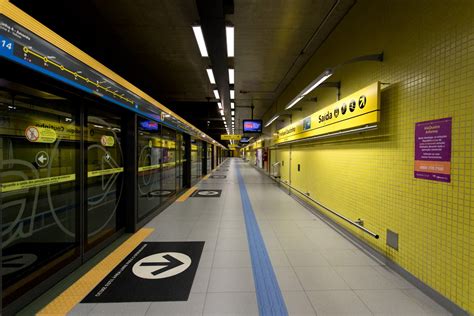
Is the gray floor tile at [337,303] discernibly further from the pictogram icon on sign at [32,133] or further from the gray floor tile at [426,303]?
the pictogram icon on sign at [32,133]

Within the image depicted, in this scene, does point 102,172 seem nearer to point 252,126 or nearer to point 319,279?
point 319,279

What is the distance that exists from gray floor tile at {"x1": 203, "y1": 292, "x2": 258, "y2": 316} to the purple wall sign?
6.75 ft

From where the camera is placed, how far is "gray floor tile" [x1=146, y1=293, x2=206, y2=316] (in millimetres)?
1924

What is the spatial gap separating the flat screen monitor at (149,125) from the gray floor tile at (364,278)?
4.06m

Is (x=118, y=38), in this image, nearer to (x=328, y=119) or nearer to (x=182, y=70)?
(x=182, y=70)

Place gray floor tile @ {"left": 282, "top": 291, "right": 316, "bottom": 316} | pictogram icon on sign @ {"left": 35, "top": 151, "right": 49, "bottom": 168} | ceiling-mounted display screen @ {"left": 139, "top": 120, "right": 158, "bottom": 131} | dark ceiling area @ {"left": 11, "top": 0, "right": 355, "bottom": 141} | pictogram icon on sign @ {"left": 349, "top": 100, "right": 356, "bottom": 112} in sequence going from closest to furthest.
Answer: gray floor tile @ {"left": 282, "top": 291, "right": 316, "bottom": 316} < pictogram icon on sign @ {"left": 35, "top": 151, "right": 49, "bottom": 168} < pictogram icon on sign @ {"left": 349, "top": 100, "right": 356, "bottom": 112} < dark ceiling area @ {"left": 11, "top": 0, "right": 355, "bottom": 141} < ceiling-mounted display screen @ {"left": 139, "top": 120, "right": 158, "bottom": 131}

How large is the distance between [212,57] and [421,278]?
4.50m

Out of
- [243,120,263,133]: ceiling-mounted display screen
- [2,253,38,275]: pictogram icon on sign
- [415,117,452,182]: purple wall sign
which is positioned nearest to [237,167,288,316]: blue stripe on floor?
[415,117,452,182]: purple wall sign

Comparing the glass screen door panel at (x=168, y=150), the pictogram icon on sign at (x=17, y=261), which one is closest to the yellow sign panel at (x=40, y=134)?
the pictogram icon on sign at (x=17, y=261)

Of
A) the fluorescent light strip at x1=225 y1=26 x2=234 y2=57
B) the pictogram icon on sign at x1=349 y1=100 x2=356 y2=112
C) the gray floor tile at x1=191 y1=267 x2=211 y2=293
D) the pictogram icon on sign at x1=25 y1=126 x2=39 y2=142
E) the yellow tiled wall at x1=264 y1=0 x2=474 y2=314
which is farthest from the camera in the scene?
the fluorescent light strip at x1=225 y1=26 x2=234 y2=57

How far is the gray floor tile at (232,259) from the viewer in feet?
8.84

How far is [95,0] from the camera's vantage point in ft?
10.8

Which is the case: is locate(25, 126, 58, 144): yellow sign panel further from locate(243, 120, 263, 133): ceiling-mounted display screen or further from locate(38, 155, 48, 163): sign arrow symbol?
locate(243, 120, 263, 133): ceiling-mounted display screen

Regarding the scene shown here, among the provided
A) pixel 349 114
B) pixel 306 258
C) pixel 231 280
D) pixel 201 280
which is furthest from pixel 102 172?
pixel 349 114
